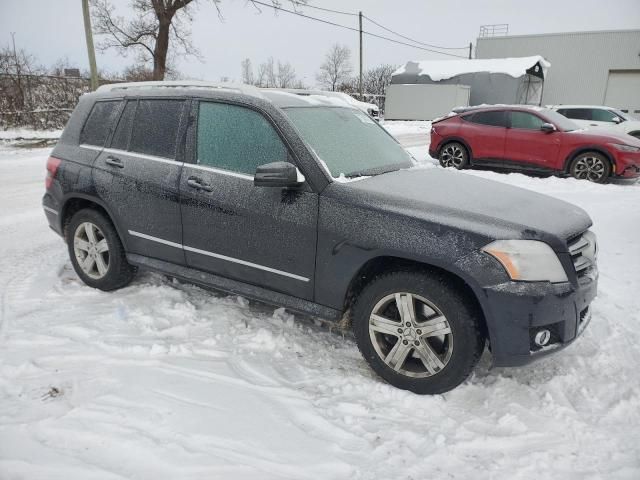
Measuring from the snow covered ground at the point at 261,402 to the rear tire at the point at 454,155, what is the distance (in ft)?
22.5

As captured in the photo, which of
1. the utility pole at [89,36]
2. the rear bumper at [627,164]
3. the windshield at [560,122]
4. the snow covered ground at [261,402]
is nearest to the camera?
the snow covered ground at [261,402]

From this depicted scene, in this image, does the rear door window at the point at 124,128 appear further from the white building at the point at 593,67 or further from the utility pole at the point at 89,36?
the white building at the point at 593,67

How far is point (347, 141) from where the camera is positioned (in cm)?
342

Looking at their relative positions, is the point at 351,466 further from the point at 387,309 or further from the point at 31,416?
the point at 31,416

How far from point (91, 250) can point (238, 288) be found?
1645mm

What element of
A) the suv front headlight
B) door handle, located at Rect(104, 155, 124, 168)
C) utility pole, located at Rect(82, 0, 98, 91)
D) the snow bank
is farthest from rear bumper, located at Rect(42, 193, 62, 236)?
the snow bank

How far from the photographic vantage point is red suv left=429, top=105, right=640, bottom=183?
9.13 m

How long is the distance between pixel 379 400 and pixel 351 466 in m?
0.58

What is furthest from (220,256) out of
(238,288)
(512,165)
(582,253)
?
(512,165)

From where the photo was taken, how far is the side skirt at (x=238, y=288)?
304 cm

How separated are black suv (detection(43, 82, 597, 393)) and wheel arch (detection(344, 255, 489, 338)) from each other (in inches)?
0.4

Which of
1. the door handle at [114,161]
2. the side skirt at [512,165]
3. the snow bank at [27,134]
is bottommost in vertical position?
the side skirt at [512,165]

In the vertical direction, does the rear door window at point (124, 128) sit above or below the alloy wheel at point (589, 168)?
above

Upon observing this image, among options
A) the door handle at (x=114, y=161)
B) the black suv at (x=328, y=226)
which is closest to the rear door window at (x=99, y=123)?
the black suv at (x=328, y=226)
